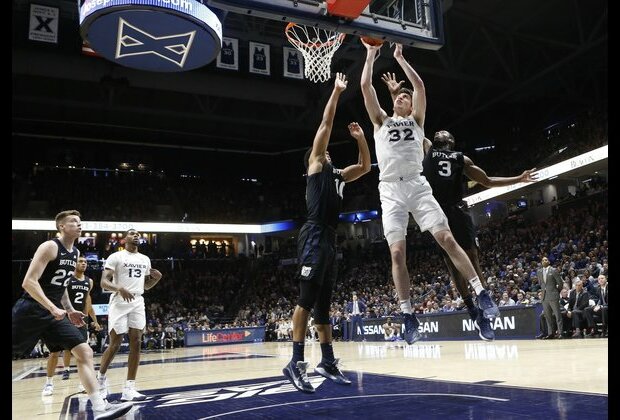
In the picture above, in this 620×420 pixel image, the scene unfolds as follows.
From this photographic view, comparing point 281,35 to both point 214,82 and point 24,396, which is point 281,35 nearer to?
point 214,82

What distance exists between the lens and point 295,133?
30.9m

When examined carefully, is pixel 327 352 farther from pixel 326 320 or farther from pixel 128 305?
pixel 128 305

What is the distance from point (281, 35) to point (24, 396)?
588 inches

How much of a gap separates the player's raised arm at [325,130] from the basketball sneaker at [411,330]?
5.27 feet

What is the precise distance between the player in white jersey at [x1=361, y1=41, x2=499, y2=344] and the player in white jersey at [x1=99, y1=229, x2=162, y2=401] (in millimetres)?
3560

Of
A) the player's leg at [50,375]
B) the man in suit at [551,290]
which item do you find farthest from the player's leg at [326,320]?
the man in suit at [551,290]

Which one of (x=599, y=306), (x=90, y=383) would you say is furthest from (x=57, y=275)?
(x=599, y=306)

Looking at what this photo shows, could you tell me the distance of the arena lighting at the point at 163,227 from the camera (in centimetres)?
2775

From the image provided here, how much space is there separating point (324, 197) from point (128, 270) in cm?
345

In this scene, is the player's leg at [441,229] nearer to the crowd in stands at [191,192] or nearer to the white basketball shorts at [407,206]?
the white basketball shorts at [407,206]

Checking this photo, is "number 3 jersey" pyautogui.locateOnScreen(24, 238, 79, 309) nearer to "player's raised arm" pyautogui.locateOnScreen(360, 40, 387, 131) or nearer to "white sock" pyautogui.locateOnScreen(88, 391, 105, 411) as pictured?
"white sock" pyautogui.locateOnScreen(88, 391, 105, 411)

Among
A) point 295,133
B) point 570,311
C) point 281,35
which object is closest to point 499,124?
point 295,133

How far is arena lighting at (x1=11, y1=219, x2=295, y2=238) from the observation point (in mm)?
27750

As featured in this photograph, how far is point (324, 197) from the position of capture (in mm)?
5258
